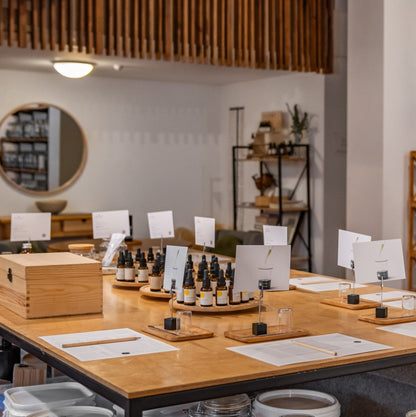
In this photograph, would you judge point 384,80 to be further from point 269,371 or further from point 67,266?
point 269,371

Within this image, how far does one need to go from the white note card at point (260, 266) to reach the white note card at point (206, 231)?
1722mm

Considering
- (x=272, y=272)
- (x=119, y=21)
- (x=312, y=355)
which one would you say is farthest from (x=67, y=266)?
(x=119, y=21)

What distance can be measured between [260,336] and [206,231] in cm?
211

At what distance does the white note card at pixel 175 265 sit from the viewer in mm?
2996

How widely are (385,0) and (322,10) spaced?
1.47 meters

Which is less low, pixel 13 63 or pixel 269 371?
pixel 13 63

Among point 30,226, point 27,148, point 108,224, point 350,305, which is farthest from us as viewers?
point 27,148

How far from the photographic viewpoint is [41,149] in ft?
29.8

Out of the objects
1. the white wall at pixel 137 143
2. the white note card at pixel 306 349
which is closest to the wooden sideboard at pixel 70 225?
the white wall at pixel 137 143

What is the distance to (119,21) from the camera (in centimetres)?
641

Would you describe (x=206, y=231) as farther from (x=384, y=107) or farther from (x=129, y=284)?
(x=384, y=107)

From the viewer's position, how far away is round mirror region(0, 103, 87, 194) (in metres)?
8.94

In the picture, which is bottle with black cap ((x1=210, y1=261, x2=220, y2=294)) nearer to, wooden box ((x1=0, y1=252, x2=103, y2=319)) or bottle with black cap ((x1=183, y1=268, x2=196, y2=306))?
bottle with black cap ((x1=183, y1=268, x2=196, y2=306))

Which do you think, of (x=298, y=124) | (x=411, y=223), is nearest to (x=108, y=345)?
(x=411, y=223)
